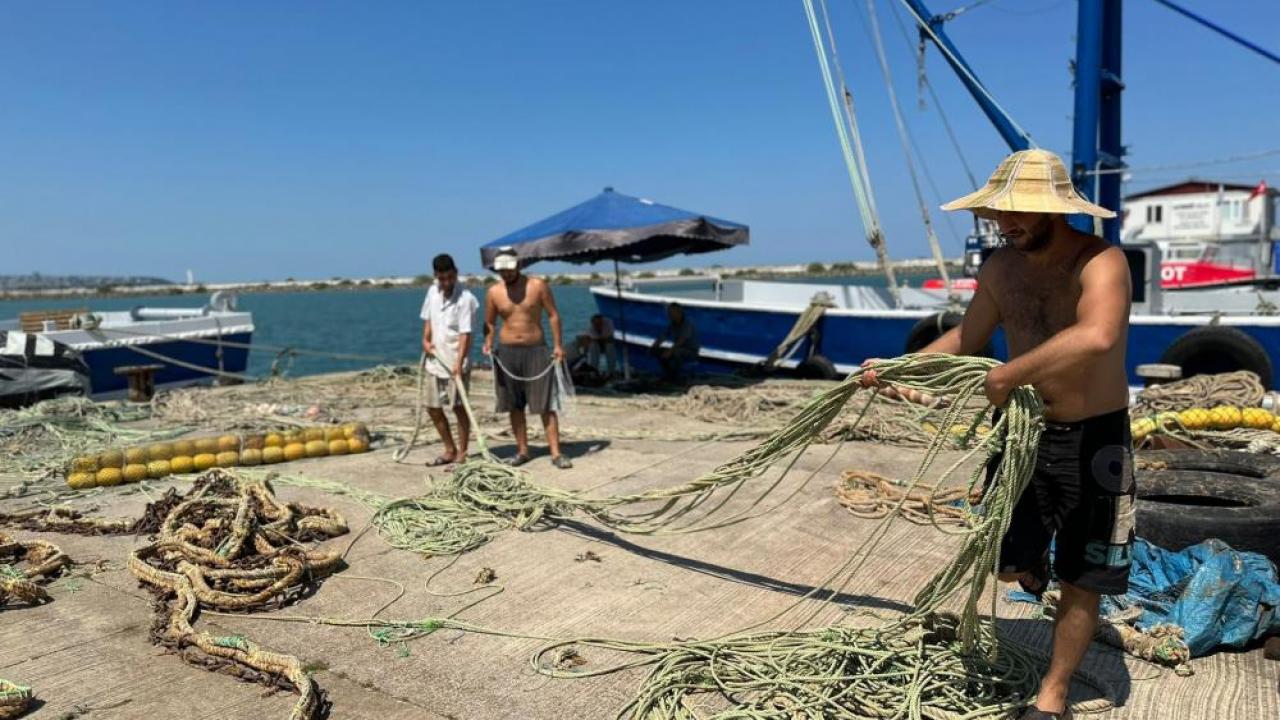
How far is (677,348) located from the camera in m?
10.7

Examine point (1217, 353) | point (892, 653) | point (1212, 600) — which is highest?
point (1217, 353)

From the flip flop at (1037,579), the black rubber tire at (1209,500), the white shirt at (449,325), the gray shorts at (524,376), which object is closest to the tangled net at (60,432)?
the white shirt at (449,325)

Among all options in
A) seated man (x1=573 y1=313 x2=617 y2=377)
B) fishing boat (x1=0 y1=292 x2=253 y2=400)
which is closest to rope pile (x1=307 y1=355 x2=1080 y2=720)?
seated man (x1=573 y1=313 x2=617 y2=377)

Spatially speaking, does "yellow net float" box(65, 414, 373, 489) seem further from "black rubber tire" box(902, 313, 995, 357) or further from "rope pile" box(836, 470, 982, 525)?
"black rubber tire" box(902, 313, 995, 357)

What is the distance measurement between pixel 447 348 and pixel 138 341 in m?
8.93

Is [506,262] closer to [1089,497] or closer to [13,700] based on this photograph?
[13,700]

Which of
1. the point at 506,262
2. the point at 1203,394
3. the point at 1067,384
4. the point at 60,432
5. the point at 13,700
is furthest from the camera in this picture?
the point at 60,432

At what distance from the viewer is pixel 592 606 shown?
3.51 meters

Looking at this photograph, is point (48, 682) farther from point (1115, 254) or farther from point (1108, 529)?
point (1115, 254)

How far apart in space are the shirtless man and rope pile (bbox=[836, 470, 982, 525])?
6.77 ft

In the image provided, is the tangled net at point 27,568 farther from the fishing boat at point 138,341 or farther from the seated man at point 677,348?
the seated man at point 677,348

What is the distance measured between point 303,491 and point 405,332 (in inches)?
1212

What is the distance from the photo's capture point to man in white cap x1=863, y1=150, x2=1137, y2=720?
2.21m

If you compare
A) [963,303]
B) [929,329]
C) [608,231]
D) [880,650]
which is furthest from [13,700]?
[963,303]
